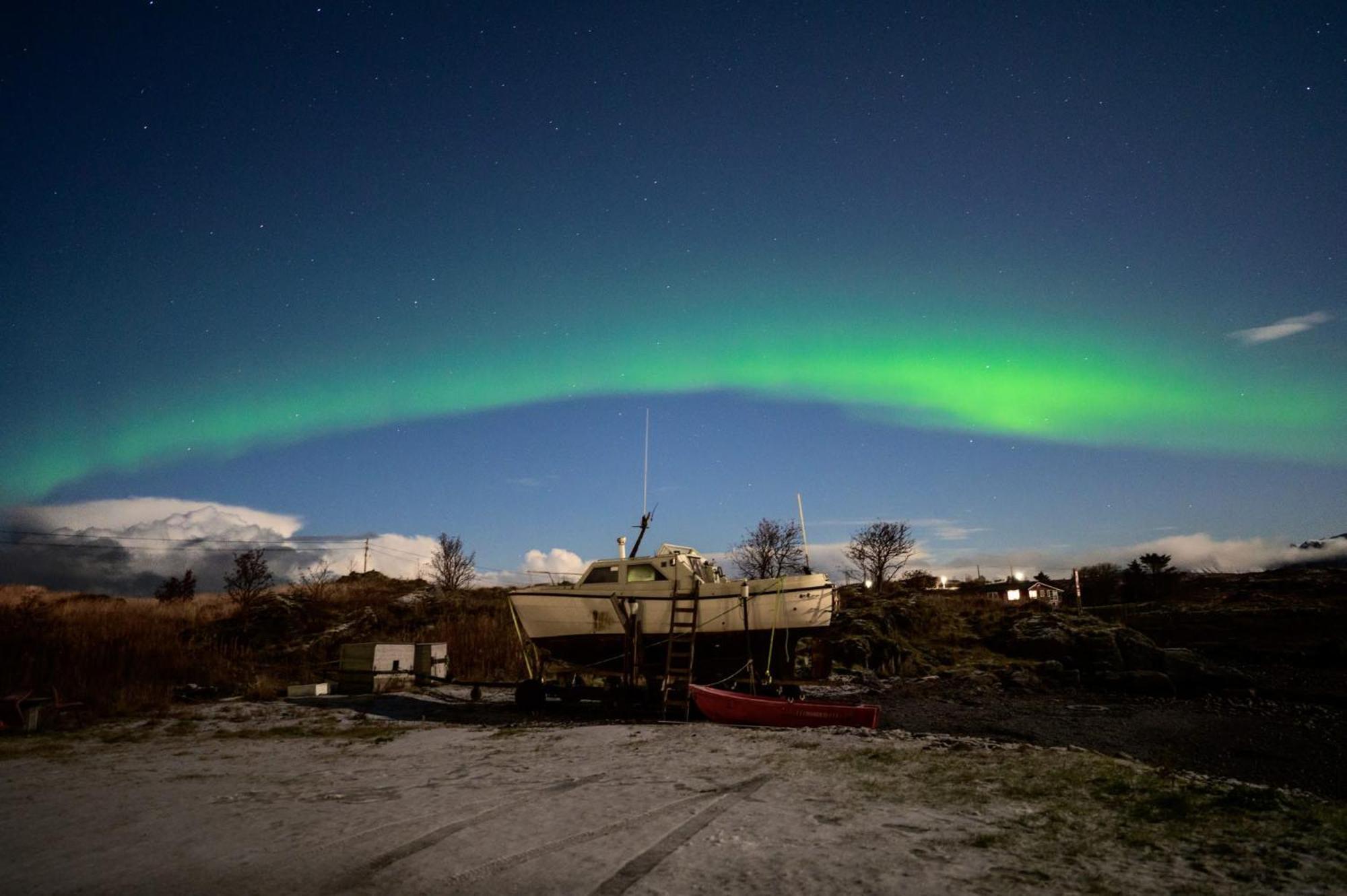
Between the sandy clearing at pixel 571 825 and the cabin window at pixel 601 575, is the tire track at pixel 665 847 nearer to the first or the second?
the sandy clearing at pixel 571 825

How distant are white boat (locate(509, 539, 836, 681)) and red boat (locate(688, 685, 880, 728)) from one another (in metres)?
2.48

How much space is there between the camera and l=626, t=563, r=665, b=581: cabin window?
17.2 meters

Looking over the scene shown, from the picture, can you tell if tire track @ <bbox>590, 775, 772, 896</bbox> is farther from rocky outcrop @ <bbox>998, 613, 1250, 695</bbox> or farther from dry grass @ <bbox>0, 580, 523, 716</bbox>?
rocky outcrop @ <bbox>998, 613, 1250, 695</bbox>

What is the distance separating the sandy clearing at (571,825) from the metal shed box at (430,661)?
→ 1103 centimetres

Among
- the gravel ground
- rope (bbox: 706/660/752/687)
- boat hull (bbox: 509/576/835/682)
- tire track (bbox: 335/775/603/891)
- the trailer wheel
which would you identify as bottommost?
the gravel ground

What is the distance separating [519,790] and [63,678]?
17133 millimetres

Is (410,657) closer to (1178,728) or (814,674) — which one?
(814,674)

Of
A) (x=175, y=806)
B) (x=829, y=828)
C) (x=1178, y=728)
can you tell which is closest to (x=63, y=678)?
(x=175, y=806)

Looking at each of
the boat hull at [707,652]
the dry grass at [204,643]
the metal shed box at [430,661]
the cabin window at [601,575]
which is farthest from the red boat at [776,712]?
the dry grass at [204,643]

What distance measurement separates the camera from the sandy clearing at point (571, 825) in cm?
491

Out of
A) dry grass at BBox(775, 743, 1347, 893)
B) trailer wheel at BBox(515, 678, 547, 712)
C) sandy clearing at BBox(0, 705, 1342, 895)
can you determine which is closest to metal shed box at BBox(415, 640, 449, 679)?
trailer wheel at BBox(515, 678, 547, 712)

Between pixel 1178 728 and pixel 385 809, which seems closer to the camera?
pixel 385 809

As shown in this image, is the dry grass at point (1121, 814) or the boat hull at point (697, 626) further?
the boat hull at point (697, 626)

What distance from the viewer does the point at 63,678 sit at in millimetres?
17844
